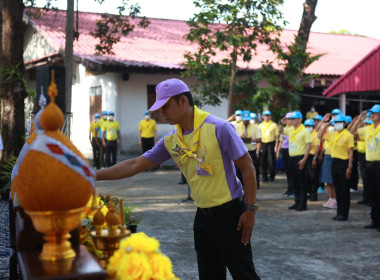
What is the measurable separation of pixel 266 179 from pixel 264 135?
1.31m

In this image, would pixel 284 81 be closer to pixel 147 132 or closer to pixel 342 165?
pixel 147 132

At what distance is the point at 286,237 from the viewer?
26.4 feet

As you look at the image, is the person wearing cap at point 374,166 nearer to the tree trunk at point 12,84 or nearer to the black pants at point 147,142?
the tree trunk at point 12,84

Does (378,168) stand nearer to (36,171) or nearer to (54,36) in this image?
(36,171)

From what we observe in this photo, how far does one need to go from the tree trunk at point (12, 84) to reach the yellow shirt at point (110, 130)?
579 centimetres

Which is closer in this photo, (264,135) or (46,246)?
(46,246)

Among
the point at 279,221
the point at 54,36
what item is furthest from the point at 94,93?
the point at 279,221

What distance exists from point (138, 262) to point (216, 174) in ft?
4.96

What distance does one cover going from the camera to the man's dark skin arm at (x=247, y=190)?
3420 mm

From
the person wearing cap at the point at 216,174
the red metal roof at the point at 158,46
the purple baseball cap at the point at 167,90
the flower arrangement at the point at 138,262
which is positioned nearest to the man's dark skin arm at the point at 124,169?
the person wearing cap at the point at 216,174

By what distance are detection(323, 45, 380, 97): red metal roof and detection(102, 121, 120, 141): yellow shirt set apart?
27.9ft

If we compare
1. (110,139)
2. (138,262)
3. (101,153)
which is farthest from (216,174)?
(101,153)

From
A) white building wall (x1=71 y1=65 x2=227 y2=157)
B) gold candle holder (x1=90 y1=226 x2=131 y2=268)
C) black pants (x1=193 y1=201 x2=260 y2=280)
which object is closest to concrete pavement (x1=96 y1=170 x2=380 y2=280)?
black pants (x1=193 y1=201 x2=260 y2=280)

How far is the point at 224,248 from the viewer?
3510 mm
